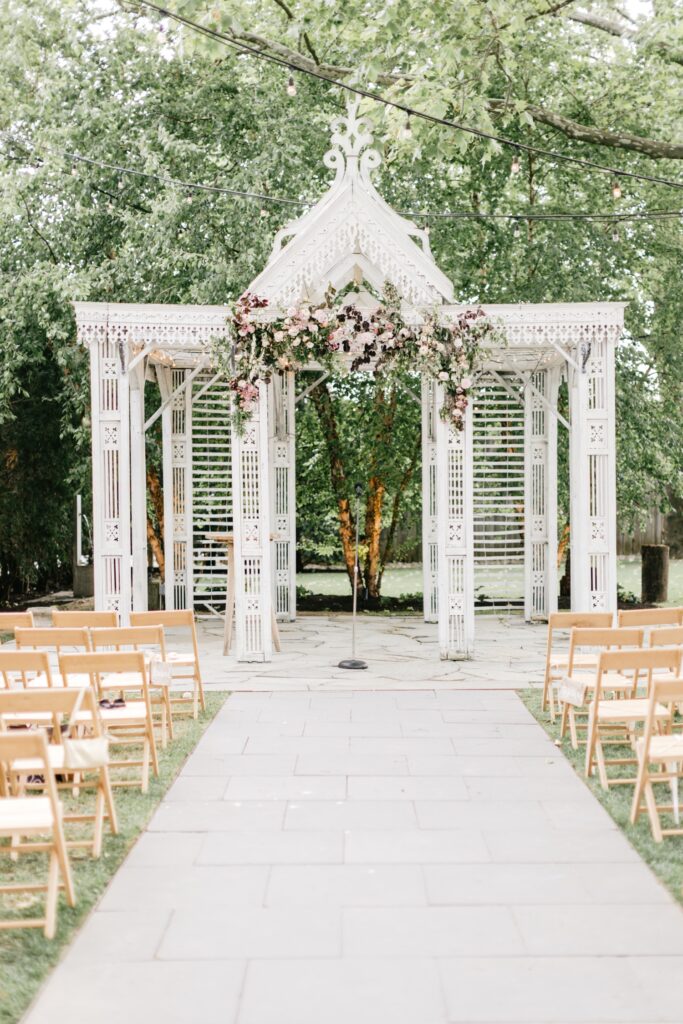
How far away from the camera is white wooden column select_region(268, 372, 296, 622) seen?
15.3 m

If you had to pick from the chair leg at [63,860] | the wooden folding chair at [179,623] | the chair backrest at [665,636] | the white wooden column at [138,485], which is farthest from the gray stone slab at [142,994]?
the white wooden column at [138,485]

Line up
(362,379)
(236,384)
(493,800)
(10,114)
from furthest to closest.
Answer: (362,379)
(10,114)
(236,384)
(493,800)

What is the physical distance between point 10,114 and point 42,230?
1822 millimetres

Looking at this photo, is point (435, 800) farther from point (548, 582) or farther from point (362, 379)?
point (362, 379)

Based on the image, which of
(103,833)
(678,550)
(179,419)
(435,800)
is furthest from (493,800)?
(678,550)

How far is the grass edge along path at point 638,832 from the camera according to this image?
16.7 ft

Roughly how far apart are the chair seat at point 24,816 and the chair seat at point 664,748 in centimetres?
307

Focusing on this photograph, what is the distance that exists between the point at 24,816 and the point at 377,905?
5.24 feet

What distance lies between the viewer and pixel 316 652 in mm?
12586

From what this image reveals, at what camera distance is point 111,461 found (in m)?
11.6

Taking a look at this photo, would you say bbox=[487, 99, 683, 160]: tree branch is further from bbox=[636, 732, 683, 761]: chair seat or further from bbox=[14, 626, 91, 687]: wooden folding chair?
bbox=[636, 732, 683, 761]: chair seat

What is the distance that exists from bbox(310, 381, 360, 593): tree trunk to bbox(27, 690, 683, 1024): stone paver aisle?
33.6 ft

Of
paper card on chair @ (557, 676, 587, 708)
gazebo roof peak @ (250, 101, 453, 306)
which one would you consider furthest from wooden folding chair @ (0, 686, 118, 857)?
gazebo roof peak @ (250, 101, 453, 306)

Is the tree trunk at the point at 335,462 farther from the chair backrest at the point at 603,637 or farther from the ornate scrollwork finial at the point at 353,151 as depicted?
the chair backrest at the point at 603,637
